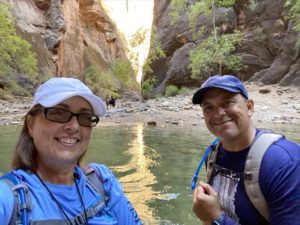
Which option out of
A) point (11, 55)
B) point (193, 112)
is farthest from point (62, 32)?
point (193, 112)

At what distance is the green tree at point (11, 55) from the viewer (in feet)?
55.7

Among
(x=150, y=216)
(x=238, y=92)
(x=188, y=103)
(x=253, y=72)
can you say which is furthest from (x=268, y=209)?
(x=253, y=72)

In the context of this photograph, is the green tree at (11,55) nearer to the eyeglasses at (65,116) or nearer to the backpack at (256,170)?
the eyeglasses at (65,116)

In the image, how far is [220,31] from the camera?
27.6m

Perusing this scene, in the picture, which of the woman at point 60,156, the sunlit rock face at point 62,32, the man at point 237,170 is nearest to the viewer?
the woman at point 60,156

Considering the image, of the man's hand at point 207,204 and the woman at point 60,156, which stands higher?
the woman at point 60,156

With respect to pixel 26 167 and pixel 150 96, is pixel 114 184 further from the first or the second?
pixel 150 96

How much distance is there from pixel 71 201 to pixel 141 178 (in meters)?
4.30

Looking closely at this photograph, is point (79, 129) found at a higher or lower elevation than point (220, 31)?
lower

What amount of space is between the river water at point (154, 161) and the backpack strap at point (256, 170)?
83.2 inches

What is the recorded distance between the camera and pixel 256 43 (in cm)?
2583

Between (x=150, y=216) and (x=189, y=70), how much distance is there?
85.9ft

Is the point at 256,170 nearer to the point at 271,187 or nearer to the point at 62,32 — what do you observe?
the point at 271,187

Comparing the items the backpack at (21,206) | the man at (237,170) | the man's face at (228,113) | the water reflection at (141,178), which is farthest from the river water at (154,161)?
the backpack at (21,206)
